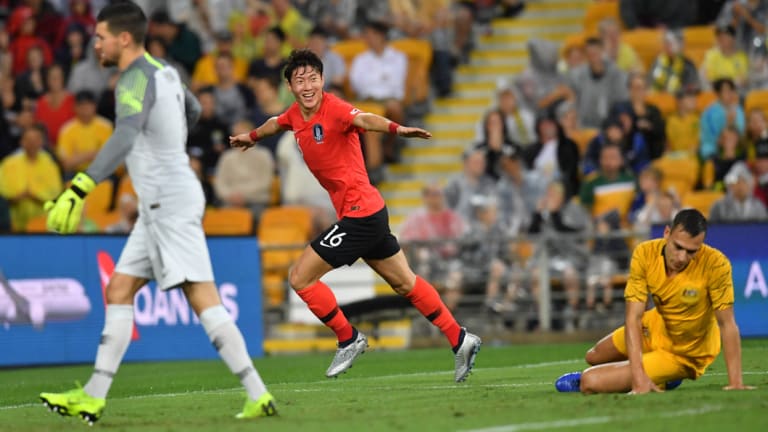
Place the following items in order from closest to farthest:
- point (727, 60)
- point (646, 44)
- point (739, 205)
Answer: point (739, 205)
point (727, 60)
point (646, 44)

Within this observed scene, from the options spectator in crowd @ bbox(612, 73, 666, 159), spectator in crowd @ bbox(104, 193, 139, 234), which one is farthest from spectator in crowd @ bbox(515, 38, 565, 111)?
spectator in crowd @ bbox(104, 193, 139, 234)

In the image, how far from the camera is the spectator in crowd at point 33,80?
24516mm

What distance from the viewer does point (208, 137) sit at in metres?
23.5

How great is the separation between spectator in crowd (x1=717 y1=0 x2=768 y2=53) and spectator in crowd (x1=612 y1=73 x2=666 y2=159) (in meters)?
2.00

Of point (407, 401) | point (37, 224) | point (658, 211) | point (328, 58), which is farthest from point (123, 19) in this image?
point (328, 58)

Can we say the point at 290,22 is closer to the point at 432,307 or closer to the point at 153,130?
the point at 432,307

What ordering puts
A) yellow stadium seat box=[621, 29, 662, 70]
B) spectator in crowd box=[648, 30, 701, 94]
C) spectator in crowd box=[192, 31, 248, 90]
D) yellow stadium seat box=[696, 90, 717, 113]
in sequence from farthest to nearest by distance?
spectator in crowd box=[192, 31, 248, 90], yellow stadium seat box=[621, 29, 662, 70], spectator in crowd box=[648, 30, 701, 94], yellow stadium seat box=[696, 90, 717, 113]

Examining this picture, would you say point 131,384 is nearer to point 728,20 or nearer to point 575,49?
point 575,49

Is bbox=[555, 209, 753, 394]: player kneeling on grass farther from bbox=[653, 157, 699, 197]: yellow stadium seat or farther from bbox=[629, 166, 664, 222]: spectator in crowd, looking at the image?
bbox=[653, 157, 699, 197]: yellow stadium seat

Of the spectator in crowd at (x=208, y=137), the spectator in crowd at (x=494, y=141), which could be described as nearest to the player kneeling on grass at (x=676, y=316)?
the spectator in crowd at (x=494, y=141)

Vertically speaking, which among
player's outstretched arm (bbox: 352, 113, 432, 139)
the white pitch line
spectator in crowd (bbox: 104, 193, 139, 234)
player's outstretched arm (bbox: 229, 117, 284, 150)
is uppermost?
player's outstretched arm (bbox: 352, 113, 432, 139)

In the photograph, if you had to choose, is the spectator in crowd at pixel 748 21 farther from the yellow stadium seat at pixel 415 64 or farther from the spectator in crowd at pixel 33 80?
the spectator in crowd at pixel 33 80

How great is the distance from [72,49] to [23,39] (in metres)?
0.87

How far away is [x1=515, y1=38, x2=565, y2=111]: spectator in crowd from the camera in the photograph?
24031mm
